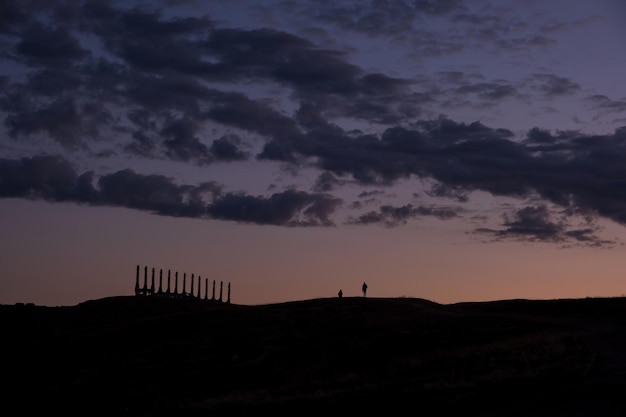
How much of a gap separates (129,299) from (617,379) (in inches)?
2368

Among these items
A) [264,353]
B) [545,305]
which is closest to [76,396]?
[264,353]

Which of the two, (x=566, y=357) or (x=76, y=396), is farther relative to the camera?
(x=76, y=396)

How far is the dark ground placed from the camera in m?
29.5

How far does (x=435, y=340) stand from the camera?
4969 centimetres

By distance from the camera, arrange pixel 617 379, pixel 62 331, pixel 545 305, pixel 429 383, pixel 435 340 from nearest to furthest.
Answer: pixel 617 379 < pixel 429 383 < pixel 435 340 < pixel 545 305 < pixel 62 331

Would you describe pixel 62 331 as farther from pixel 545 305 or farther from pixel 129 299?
pixel 545 305

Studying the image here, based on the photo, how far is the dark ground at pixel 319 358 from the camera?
29.5 m

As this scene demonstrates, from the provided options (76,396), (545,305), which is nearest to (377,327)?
(545,305)

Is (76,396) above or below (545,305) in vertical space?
below

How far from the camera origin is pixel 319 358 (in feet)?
160

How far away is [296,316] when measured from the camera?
6719 cm

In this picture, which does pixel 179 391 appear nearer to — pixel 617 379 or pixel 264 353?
pixel 264 353

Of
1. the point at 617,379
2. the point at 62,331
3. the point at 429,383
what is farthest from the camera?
the point at 62,331

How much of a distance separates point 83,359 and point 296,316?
55.4ft
